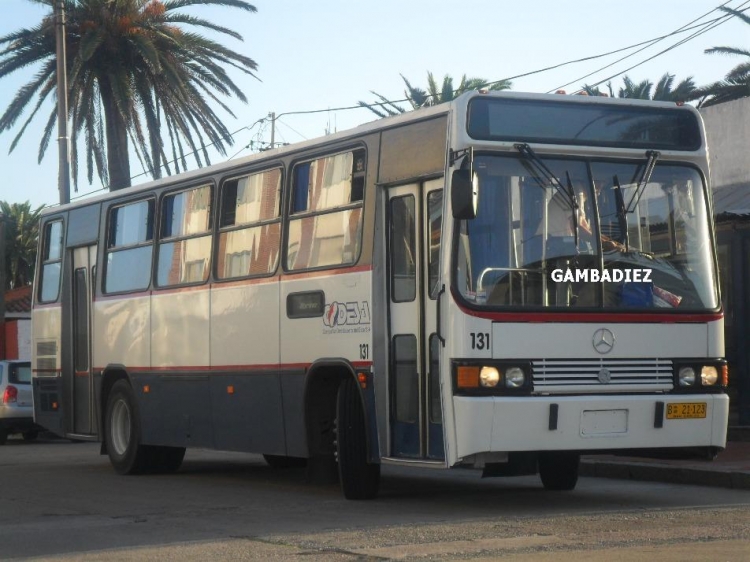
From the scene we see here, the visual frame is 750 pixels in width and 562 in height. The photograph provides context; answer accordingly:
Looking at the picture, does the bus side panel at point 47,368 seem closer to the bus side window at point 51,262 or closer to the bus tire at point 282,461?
the bus side window at point 51,262

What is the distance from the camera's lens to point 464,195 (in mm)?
10430

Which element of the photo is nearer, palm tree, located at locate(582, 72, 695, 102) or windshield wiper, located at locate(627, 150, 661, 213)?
windshield wiper, located at locate(627, 150, 661, 213)

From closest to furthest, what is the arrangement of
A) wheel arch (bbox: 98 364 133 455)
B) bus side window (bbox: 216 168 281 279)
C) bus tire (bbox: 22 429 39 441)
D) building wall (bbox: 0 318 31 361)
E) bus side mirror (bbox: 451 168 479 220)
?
bus side mirror (bbox: 451 168 479 220)
bus side window (bbox: 216 168 281 279)
wheel arch (bbox: 98 364 133 455)
bus tire (bbox: 22 429 39 441)
building wall (bbox: 0 318 31 361)

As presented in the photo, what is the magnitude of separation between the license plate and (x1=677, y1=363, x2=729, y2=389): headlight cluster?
0.16 meters

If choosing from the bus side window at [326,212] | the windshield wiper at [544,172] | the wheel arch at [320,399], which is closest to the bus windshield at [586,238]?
the windshield wiper at [544,172]

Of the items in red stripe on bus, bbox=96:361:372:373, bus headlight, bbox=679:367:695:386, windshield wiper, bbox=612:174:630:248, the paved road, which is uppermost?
windshield wiper, bbox=612:174:630:248

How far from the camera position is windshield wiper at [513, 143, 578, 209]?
11.0 metres

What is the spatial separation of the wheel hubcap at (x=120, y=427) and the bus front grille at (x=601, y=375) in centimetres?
714

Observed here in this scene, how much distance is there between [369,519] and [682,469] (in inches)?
188

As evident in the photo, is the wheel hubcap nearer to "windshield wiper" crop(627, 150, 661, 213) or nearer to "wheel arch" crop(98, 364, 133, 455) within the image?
"wheel arch" crop(98, 364, 133, 455)

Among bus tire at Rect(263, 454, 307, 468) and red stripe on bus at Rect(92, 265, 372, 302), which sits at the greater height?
red stripe on bus at Rect(92, 265, 372, 302)

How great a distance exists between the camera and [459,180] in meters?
10.5

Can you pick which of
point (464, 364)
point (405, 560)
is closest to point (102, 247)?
point (464, 364)

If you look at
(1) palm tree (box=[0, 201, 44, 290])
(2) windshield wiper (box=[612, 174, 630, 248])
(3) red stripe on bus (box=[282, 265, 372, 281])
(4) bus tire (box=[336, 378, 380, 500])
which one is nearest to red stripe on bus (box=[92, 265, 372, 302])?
(3) red stripe on bus (box=[282, 265, 372, 281])
